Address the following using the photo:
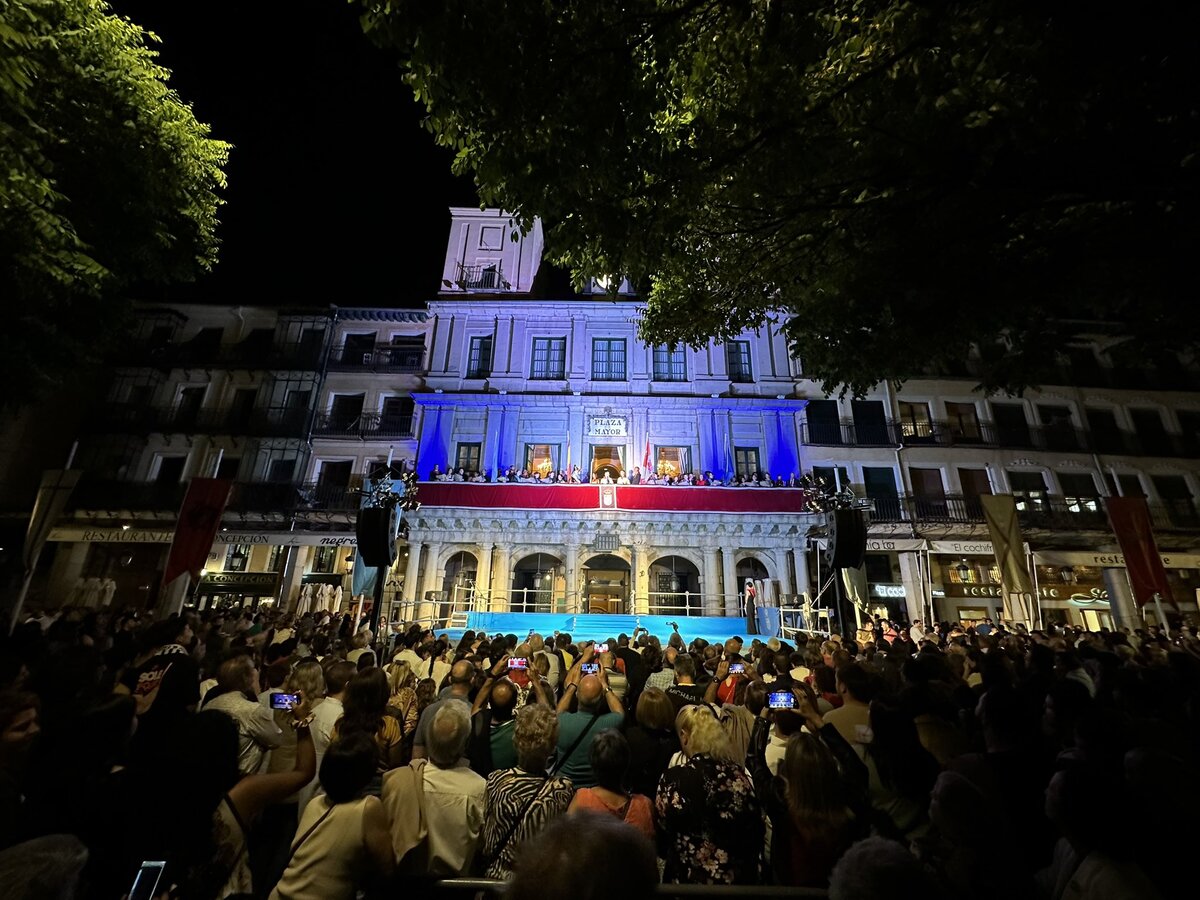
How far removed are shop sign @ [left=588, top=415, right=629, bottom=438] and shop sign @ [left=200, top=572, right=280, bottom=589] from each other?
15.8 m

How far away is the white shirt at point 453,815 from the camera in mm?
2889

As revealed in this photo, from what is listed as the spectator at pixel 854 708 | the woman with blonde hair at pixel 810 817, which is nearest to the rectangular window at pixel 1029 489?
the spectator at pixel 854 708

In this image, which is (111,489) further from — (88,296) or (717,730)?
(717,730)

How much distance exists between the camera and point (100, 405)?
2538cm

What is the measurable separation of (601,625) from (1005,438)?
22.6 metres

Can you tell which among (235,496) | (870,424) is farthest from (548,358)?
(870,424)

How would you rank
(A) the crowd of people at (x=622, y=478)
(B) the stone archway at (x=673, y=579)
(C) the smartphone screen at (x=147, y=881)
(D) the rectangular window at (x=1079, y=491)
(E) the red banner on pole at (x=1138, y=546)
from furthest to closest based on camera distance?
1. (D) the rectangular window at (x=1079, y=491)
2. (B) the stone archway at (x=673, y=579)
3. (A) the crowd of people at (x=622, y=478)
4. (E) the red banner on pole at (x=1138, y=546)
5. (C) the smartphone screen at (x=147, y=881)

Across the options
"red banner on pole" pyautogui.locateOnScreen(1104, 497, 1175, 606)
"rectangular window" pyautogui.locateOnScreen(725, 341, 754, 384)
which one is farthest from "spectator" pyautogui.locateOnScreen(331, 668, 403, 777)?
"rectangular window" pyautogui.locateOnScreen(725, 341, 754, 384)

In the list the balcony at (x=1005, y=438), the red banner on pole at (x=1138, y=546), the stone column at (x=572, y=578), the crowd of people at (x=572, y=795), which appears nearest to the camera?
the crowd of people at (x=572, y=795)

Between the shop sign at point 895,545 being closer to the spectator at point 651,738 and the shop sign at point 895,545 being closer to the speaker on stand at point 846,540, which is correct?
the speaker on stand at point 846,540

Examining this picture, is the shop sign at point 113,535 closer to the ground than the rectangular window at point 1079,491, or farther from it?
closer to the ground

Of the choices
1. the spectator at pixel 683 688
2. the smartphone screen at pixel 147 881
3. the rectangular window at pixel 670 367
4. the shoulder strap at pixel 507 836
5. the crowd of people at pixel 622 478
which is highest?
the rectangular window at pixel 670 367

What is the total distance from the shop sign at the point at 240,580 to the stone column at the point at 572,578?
13225mm

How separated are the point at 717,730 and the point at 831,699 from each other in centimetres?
311
